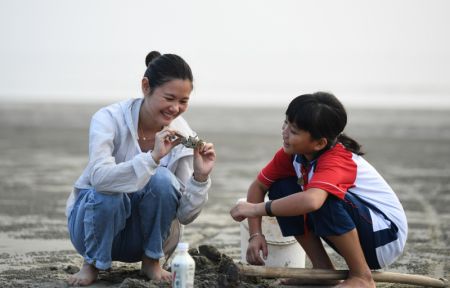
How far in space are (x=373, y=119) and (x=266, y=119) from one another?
11.7ft

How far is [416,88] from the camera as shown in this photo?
55.9 m

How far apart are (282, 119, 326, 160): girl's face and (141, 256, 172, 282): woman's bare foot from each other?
1014mm

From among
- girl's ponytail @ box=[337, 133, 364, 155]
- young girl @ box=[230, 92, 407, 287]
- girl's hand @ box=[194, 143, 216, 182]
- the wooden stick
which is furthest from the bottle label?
girl's ponytail @ box=[337, 133, 364, 155]

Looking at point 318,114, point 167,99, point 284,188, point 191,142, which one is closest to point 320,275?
point 284,188

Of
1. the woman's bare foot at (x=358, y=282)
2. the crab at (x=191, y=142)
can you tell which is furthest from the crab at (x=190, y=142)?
the woman's bare foot at (x=358, y=282)

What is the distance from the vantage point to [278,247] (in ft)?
17.5

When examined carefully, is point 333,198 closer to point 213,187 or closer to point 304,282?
point 304,282

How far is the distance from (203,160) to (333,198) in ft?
2.59

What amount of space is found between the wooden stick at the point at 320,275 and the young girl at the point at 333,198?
0.28 feet

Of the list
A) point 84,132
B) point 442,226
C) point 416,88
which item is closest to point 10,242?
point 442,226

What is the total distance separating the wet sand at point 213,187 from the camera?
5582 millimetres

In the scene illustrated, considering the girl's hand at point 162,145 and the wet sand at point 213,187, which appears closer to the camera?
the girl's hand at point 162,145

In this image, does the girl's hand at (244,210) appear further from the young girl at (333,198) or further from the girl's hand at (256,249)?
the girl's hand at (256,249)

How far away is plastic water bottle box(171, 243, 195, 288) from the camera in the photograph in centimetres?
399
